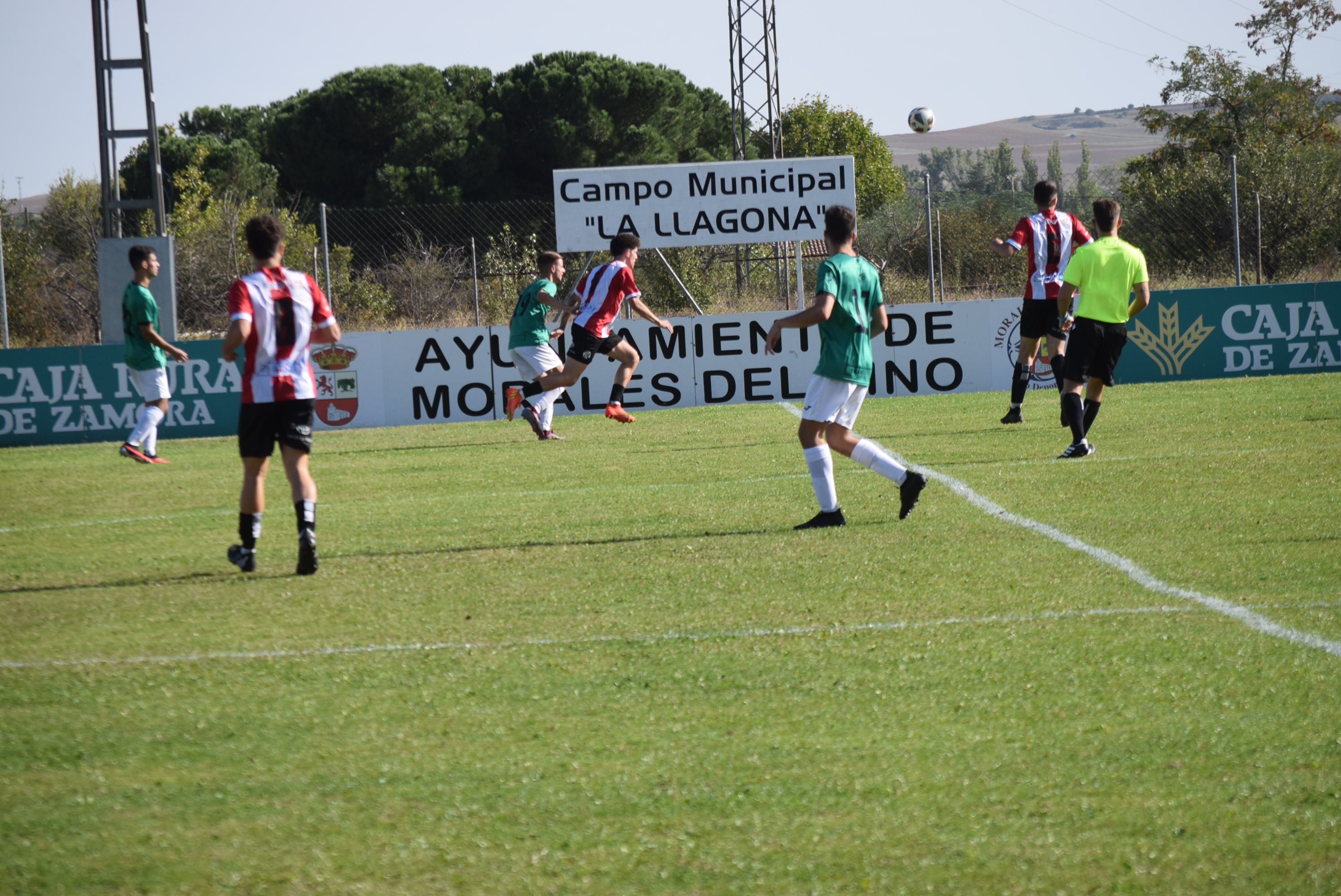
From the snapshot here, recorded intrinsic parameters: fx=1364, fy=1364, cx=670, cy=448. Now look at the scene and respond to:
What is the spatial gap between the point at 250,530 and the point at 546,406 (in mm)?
7497

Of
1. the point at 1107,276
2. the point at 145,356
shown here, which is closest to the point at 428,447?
the point at 145,356

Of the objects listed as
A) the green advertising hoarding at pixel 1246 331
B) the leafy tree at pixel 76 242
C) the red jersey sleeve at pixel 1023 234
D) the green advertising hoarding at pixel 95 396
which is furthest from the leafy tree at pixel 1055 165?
the red jersey sleeve at pixel 1023 234

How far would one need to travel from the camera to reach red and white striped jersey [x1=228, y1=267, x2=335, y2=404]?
681 centimetres

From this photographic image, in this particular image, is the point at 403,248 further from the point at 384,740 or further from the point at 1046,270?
the point at 384,740

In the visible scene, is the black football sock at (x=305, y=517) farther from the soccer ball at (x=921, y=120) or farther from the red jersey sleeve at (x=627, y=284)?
the soccer ball at (x=921, y=120)

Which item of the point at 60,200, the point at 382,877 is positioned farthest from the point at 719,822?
the point at 60,200

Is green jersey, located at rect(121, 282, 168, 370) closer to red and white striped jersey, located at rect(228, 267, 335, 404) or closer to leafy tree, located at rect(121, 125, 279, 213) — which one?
red and white striped jersey, located at rect(228, 267, 335, 404)

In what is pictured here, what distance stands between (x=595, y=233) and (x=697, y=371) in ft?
12.9

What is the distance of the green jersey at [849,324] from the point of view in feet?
25.0

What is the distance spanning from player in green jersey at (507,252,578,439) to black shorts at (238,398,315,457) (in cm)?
737

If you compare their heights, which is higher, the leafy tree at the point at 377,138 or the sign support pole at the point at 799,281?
the leafy tree at the point at 377,138

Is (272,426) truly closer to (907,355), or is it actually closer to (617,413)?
(617,413)

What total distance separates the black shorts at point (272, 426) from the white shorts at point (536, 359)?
A: 304 inches

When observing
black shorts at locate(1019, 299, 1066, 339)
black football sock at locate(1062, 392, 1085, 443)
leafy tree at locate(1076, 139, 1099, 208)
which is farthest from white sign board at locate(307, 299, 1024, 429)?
leafy tree at locate(1076, 139, 1099, 208)
